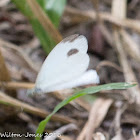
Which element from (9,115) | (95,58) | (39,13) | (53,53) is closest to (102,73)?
(95,58)

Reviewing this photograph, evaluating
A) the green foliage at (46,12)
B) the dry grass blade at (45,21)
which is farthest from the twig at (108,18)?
the dry grass blade at (45,21)

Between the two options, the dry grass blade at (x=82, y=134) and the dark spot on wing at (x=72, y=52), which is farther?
the dry grass blade at (x=82, y=134)

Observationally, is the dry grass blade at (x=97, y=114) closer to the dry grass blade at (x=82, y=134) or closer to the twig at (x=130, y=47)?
the dry grass blade at (x=82, y=134)

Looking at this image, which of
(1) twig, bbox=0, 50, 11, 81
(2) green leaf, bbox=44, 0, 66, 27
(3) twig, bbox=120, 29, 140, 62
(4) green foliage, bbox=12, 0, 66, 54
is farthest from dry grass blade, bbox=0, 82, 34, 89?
(3) twig, bbox=120, 29, 140, 62

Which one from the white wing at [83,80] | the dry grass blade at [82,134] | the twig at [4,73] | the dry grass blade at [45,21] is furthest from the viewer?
the dry grass blade at [45,21]

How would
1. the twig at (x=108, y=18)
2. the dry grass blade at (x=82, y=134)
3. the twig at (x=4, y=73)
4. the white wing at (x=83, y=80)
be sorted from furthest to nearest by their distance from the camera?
the twig at (x=108, y=18)
the twig at (x=4, y=73)
the dry grass blade at (x=82, y=134)
the white wing at (x=83, y=80)

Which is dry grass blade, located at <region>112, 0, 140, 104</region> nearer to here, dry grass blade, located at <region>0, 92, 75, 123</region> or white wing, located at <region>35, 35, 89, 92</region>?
dry grass blade, located at <region>0, 92, 75, 123</region>

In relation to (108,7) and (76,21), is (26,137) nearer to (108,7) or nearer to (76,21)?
(76,21)
